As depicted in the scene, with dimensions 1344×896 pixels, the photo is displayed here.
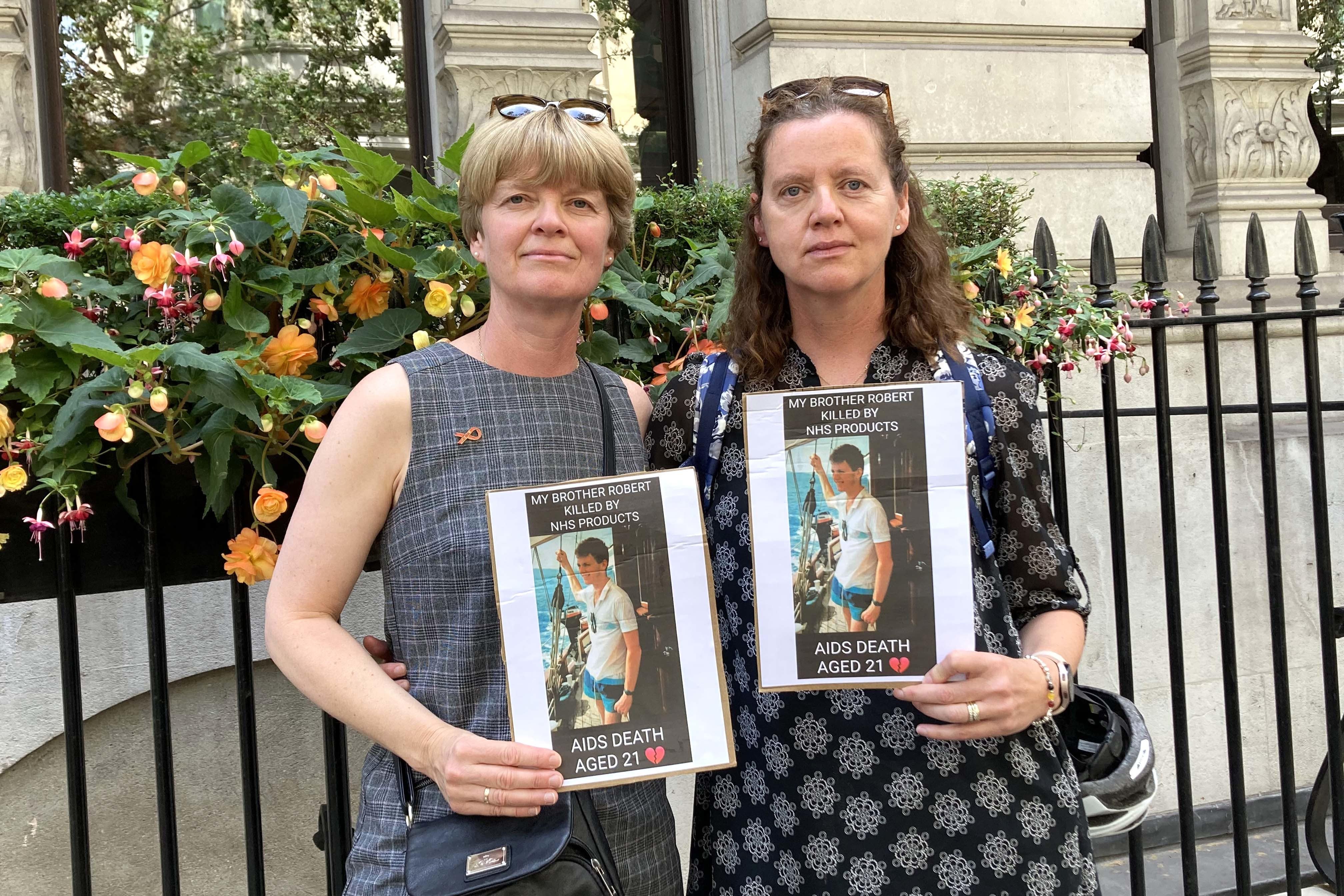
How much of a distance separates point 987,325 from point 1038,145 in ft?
9.84

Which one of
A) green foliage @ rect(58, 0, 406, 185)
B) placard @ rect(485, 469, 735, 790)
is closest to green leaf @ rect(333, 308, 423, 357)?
placard @ rect(485, 469, 735, 790)

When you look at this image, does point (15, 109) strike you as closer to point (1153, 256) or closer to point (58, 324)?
point (58, 324)

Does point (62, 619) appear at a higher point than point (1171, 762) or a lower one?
higher

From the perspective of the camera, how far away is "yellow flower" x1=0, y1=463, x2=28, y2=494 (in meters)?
1.95

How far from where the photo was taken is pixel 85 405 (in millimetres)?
1962

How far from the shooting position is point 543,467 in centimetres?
170

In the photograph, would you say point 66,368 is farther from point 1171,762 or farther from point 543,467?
point 1171,762

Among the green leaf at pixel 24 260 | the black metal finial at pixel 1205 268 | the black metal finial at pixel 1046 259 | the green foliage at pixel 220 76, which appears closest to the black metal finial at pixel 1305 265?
the black metal finial at pixel 1205 268

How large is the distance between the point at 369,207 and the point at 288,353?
351 mm

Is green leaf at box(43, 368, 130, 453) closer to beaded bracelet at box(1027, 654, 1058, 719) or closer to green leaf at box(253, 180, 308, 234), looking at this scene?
green leaf at box(253, 180, 308, 234)

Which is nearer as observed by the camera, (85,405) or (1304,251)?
(85,405)

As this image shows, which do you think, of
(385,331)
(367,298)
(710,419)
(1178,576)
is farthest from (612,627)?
(1178,576)

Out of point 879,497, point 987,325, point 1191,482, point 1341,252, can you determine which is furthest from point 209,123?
point 1341,252

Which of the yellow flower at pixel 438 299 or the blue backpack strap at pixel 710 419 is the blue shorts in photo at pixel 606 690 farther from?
the yellow flower at pixel 438 299
